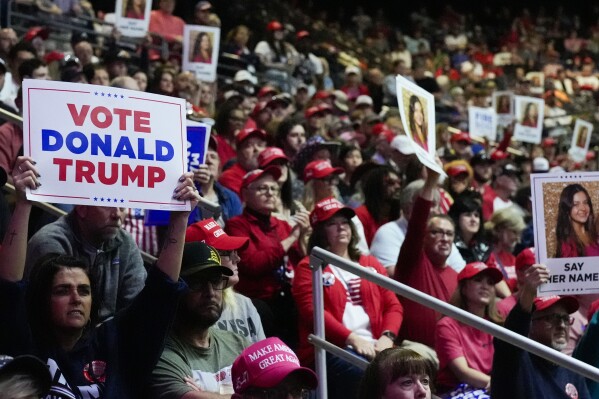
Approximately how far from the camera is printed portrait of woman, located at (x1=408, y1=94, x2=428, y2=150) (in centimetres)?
677

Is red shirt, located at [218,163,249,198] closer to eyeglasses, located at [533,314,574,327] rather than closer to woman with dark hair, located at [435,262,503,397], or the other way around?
woman with dark hair, located at [435,262,503,397]

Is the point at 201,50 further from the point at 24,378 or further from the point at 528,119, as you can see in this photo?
the point at 24,378

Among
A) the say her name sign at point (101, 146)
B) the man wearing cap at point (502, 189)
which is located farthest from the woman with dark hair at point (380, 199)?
the say her name sign at point (101, 146)

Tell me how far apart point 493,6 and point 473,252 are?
2428 centimetres

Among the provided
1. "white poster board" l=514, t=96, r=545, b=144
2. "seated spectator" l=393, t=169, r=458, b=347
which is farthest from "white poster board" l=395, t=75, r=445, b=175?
"white poster board" l=514, t=96, r=545, b=144

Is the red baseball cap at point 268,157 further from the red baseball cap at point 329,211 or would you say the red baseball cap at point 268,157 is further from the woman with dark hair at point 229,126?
the woman with dark hair at point 229,126

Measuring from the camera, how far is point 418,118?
6898 mm

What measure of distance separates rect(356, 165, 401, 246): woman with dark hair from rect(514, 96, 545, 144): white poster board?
702cm

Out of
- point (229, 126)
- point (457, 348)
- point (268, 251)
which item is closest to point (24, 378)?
point (457, 348)

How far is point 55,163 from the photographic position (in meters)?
4.63

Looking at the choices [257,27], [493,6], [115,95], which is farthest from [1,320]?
[493,6]

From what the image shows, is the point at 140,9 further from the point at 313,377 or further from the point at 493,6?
the point at 493,6

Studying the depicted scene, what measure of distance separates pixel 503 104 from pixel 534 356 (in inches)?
414

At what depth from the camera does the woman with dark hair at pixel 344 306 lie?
246 inches
